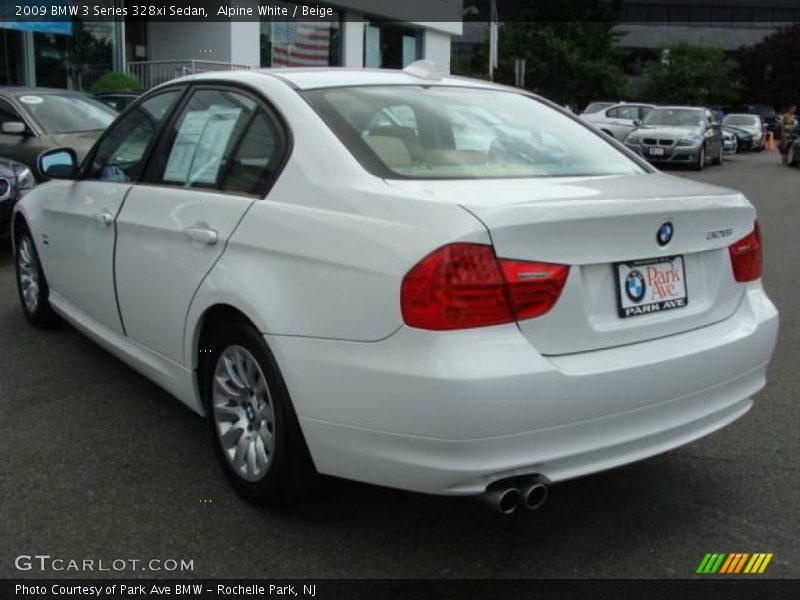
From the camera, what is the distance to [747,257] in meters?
3.26

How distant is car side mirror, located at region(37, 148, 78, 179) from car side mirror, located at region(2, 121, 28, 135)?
5174 millimetres

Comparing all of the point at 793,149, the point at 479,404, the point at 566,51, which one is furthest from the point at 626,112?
the point at 566,51

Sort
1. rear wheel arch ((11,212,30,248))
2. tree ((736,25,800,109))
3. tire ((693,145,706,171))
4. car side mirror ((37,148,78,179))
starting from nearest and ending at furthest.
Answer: car side mirror ((37,148,78,179)) → rear wheel arch ((11,212,30,248)) → tire ((693,145,706,171)) → tree ((736,25,800,109))

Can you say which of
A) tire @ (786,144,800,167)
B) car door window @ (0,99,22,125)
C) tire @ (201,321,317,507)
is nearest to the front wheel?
tire @ (786,144,800,167)

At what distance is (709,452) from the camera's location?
3.81 m

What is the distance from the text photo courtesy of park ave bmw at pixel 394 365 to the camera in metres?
2.55

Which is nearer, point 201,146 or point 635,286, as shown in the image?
point 635,286

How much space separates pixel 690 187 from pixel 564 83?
4858 cm

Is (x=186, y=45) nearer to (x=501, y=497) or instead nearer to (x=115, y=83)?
(x=115, y=83)

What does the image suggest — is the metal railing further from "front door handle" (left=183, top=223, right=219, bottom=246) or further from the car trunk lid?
the car trunk lid

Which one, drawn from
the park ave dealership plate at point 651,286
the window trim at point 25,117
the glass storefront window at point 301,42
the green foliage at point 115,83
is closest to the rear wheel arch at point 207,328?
the park ave dealership plate at point 651,286

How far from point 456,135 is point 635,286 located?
977mm

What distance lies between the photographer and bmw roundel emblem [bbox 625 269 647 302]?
2.78m

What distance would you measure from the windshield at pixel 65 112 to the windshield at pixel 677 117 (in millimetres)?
15526
